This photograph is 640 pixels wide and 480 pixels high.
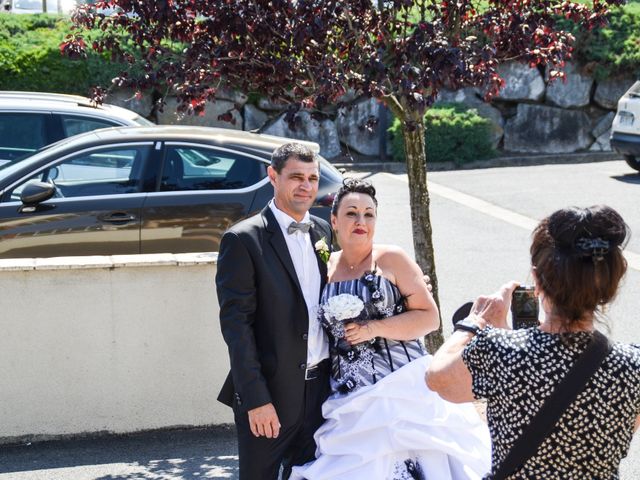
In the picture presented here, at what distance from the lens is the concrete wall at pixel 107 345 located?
5.75 meters

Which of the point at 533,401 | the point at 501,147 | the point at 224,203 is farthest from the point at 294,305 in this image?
the point at 501,147

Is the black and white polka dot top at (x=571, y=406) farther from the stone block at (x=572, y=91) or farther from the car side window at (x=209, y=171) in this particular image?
the stone block at (x=572, y=91)

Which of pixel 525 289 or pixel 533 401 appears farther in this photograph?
pixel 525 289

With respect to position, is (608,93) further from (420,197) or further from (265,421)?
(265,421)

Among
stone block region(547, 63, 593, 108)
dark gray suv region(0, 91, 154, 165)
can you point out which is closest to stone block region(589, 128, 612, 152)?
stone block region(547, 63, 593, 108)

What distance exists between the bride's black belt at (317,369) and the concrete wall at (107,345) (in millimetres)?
1697

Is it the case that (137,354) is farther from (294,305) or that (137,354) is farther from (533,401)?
(533,401)

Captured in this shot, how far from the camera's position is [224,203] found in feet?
25.9

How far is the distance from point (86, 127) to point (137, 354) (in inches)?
215

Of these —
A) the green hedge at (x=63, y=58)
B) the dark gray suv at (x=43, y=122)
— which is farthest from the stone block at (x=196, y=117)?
the dark gray suv at (x=43, y=122)

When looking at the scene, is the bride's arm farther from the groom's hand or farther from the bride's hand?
the groom's hand

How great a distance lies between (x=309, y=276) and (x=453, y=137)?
52.8ft

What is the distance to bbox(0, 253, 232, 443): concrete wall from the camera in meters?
5.75

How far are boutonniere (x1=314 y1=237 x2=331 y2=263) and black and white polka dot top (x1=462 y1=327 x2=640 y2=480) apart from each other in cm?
149
